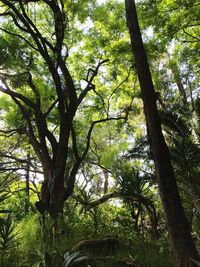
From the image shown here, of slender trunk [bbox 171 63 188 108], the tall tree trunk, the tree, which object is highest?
slender trunk [bbox 171 63 188 108]

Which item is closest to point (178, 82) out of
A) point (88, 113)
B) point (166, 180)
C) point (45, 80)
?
point (88, 113)

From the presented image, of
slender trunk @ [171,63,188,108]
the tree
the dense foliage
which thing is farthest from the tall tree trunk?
slender trunk @ [171,63,188,108]

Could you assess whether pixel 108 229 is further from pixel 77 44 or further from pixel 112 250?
pixel 77 44

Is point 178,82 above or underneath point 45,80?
above

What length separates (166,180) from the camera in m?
4.86

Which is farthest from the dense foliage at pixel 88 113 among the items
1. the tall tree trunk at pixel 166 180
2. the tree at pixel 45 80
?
the tall tree trunk at pixel 166 180

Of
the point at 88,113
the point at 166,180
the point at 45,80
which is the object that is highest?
the point at 45,80

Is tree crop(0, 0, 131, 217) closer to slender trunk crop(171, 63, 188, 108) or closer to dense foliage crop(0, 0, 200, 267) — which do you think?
dense foliage crop(0, 0, 200, 267)

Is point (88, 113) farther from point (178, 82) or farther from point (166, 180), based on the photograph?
point (166, 180)

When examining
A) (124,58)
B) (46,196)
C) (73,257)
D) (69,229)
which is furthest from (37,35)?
(73,257)

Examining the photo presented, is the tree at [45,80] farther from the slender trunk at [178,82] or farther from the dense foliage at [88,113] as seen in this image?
the slender trunk at [178,82]

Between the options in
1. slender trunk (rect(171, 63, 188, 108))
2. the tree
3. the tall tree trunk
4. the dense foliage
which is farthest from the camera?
slender trunk (rect(171, 63, 188, 108))

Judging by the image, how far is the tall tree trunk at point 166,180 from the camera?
4.38m

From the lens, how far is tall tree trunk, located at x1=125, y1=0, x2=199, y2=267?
4.38m
